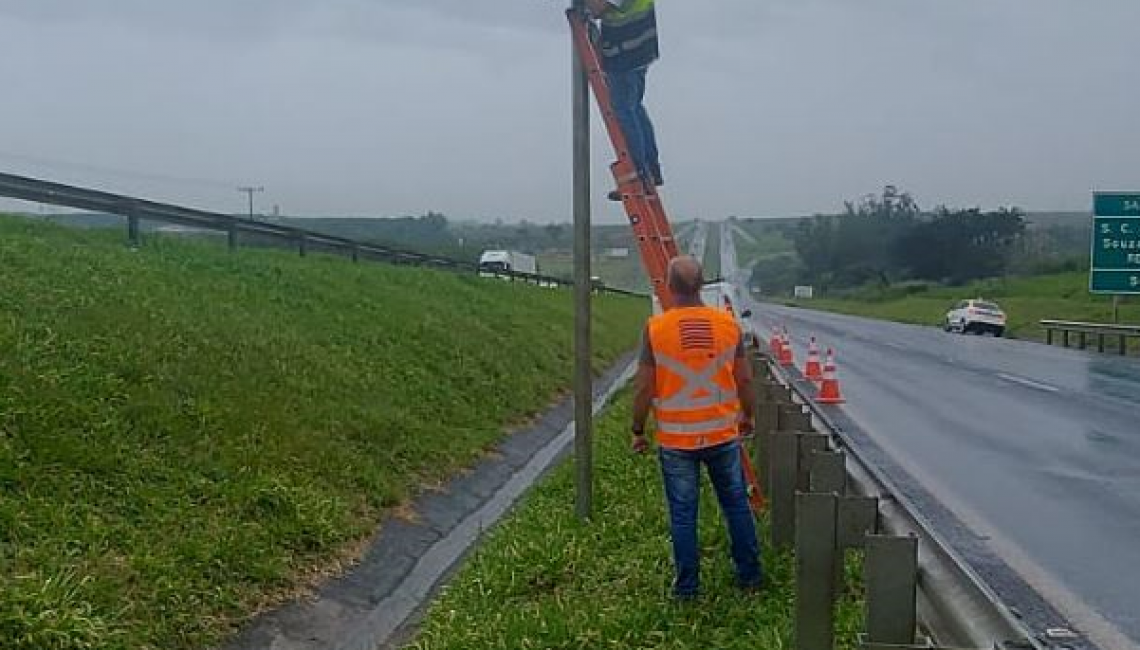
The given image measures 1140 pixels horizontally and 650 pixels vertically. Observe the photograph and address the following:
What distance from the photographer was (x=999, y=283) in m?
87.1

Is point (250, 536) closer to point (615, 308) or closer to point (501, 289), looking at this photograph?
point (501, 289)

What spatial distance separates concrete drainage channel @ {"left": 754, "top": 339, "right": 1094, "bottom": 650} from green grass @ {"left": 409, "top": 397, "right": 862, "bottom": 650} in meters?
0.52

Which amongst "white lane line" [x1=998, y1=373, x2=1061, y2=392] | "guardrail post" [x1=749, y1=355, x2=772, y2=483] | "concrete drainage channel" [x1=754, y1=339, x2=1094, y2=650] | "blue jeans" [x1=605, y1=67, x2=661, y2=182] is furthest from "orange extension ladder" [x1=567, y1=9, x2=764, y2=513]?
"white lane line" [x1=998, y1=373, x2=1061, y2=392]

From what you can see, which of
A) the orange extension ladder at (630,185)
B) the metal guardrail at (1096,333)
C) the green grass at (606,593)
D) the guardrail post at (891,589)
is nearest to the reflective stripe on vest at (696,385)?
the green grass at (606,593)

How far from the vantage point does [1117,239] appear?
3566cm

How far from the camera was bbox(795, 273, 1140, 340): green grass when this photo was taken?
181 feet

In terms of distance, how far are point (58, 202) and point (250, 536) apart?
10184 mm

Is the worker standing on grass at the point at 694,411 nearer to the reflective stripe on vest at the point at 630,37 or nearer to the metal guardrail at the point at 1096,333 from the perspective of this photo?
the reflective stripe on vest at the point at 630,37

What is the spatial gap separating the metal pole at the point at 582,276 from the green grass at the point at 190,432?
5.46 ft

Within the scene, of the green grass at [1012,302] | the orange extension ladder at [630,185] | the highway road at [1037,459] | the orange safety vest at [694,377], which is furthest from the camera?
the green grass at [1012,302]

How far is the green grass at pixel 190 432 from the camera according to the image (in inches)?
261

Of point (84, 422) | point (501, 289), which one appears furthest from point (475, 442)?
point (501, 289)

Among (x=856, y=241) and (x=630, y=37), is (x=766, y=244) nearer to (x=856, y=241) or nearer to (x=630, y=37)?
(x=856, y=241)

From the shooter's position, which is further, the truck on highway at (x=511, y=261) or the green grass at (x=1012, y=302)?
the green grass at (x=1012, y=302)
